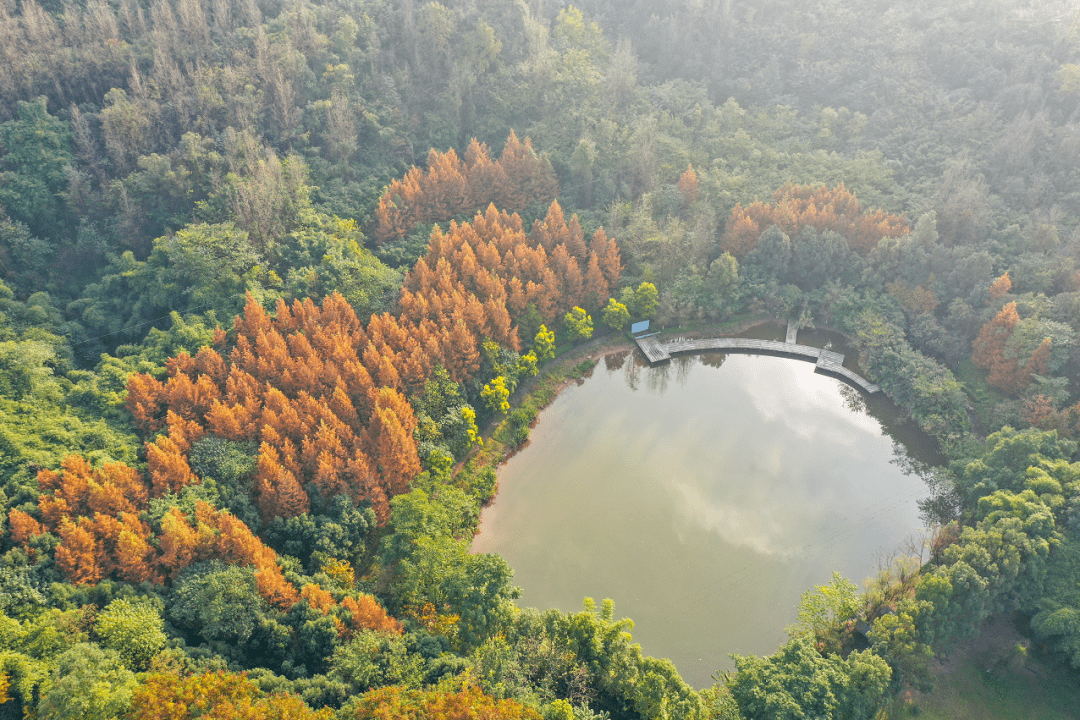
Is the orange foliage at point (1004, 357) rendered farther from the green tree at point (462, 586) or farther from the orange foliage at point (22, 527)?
the orange foliage at point (22, 527)

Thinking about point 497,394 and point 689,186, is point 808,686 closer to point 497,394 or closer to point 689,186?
point 497,394

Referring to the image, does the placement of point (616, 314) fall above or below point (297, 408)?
above

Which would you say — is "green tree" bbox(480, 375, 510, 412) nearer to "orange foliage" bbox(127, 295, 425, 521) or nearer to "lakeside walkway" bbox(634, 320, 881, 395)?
"orange foliage" bbox(127, 295, 425, 521)

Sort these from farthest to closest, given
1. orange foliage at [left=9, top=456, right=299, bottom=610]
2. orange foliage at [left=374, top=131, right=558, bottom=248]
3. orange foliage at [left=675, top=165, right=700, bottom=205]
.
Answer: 1. orange foliage at [left=675, top=165, right=700, bottom=205]
2. orange foliage at [left=374, top=131, right=558, bottom=248]
3. orange foliage at [left=9, top=456, right=299, bottom=610]

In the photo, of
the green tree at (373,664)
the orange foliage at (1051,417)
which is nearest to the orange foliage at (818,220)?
the orange foliage at (1051,417)

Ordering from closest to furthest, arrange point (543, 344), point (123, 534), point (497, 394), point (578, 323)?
point (123, 534)
point (497, 394)
point (543, 344)
point (578, 323)

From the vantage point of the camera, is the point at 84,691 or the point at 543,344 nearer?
the point at 84,691

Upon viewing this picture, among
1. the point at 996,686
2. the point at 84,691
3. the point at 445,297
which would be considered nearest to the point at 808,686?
the point at 996,686

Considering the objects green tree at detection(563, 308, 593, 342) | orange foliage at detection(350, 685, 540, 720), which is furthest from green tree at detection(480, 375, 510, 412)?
orange foliage at detection(350, 685, 540, 720)

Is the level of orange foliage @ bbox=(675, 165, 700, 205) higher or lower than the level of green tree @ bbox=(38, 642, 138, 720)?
higher
